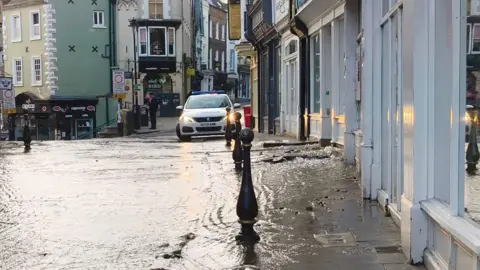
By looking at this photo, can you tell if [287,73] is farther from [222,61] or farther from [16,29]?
[222,61]

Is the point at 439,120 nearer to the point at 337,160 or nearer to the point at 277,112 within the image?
the point at 337,160

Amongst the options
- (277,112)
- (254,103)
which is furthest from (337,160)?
(254,103)

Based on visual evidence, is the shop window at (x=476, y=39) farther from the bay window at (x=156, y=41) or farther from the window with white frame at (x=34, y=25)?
the window with white frame at (x=34, y=25)

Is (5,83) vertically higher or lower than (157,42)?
lower

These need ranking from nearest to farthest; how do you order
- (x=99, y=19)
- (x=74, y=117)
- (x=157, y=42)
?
(x=74, y=117), (x=99, y=19), (x=157, y=42)

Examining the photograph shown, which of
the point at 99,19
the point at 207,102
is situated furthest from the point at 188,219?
the point at 99,19

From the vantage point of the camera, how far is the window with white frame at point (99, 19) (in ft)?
156

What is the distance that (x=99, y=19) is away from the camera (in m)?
47.5

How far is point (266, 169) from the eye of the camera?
1153cm

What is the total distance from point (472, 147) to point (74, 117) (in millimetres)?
44561

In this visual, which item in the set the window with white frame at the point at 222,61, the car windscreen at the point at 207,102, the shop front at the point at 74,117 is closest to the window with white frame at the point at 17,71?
the shop front at the point at 74,117

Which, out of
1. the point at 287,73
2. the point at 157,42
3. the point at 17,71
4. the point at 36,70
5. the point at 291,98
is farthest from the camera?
the point at 157,42

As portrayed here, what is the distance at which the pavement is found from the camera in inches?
212

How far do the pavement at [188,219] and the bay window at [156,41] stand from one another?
38.4 metres
